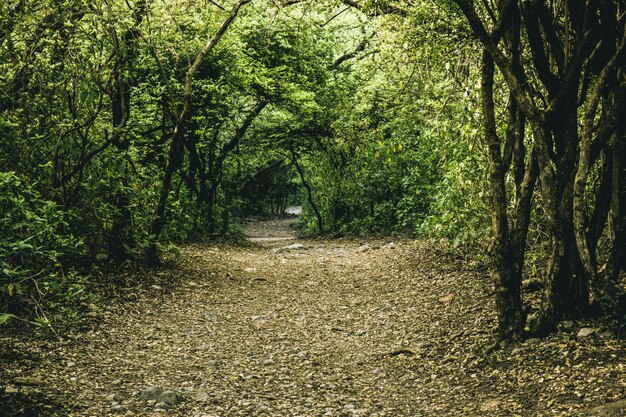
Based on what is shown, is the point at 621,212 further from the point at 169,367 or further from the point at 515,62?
the point at 169,367

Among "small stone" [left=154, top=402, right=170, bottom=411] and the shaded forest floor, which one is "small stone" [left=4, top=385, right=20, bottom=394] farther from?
"small stone" [left=154, top=402, right=170, bottom=411]

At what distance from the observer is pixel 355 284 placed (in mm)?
11680

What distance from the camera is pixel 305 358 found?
706cm

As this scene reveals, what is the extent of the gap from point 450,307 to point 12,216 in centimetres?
587

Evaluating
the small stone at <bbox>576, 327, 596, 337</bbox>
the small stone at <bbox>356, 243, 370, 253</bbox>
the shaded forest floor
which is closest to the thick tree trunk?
the shaded forest floor

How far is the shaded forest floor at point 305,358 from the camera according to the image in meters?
5.09

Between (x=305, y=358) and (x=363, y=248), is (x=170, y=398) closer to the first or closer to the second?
(x=305, y=358)

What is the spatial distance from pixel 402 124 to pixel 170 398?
39.3ft

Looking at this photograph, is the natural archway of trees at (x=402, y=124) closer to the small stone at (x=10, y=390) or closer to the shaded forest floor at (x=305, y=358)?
the shaded forest floor at (x=305, y=358)

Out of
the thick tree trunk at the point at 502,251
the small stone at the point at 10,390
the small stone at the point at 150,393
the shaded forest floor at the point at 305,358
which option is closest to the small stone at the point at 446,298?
the shaded forest floor at the point at 305,358

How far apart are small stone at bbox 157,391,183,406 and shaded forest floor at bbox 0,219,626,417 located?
0.02 m

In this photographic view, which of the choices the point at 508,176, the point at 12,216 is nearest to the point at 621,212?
the point at 508,176

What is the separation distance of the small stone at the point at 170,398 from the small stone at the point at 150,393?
60 mm

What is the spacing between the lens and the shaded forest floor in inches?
201
